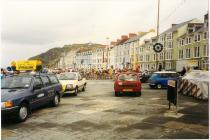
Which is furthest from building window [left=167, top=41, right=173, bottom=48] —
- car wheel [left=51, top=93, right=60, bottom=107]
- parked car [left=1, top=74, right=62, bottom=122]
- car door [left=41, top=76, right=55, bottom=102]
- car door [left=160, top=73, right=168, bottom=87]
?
car door [left=41, top=76, right=55, bottom=102]

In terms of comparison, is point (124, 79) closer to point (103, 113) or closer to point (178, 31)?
point (103, 113)

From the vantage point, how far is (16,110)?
32.1 feet

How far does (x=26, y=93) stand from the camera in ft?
35.0

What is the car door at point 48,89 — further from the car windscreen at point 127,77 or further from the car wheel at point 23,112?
the car windscreen at point 127,77

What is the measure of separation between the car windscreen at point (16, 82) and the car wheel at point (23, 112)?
94 centimetres

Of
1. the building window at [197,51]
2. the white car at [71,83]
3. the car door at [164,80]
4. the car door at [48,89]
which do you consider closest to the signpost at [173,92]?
the car door at [48,89]

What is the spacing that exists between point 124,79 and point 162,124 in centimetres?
933

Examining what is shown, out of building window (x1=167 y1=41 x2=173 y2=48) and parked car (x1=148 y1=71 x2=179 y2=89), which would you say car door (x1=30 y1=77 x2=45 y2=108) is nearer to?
parked car (x1=148 y1=71 x2=179 y2=89)

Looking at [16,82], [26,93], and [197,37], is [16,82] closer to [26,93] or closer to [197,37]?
[26,93]

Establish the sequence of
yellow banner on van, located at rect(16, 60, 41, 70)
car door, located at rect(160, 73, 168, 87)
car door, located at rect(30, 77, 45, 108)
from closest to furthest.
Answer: car door, located at rect(30, 77, 45, 108), yellow banner on van, located at rect(16, 60, 41, 70), car door, located at rect(160, 73, 168, 87)

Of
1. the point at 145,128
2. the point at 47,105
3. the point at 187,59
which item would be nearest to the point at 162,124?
the point at 145,128

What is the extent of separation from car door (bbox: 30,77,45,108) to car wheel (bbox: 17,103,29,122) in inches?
18.1

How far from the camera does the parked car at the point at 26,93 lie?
31.8 ft

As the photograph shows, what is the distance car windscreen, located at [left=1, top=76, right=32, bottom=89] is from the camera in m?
11.3
